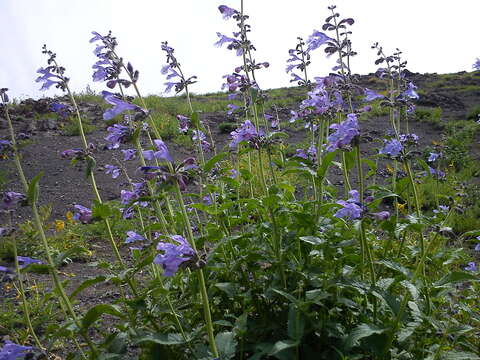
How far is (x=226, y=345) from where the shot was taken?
1949 millimetres

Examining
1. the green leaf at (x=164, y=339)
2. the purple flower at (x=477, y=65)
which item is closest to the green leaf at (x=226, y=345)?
the green leaf at (x=164, y=339)

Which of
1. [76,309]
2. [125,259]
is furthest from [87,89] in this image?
[76,309]

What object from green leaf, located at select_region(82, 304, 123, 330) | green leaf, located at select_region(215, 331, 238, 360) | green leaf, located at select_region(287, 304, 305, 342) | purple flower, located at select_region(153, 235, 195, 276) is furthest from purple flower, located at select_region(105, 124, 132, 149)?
green leaf, located at select_region(287, 304, 305, 342)

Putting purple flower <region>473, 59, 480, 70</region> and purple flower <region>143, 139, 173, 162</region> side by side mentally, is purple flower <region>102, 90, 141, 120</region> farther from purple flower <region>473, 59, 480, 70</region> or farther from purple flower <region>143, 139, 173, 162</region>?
purple flower <region>473, 59, 480, 70</region>

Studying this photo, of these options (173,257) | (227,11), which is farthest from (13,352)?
(227,11)

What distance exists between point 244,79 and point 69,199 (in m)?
6.10

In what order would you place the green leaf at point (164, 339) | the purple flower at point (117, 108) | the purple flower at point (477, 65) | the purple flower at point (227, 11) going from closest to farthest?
the green leaf at point (164, 339) < the purple flower at point (117, 108) < the purple flower at point (227, 11) < the purple flower at point (477, 65)

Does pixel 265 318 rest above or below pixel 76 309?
above

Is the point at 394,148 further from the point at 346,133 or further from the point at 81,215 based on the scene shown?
the point at 81,215

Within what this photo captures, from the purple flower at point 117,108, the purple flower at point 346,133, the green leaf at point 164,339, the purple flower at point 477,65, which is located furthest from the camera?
the purple flower at point 477,65

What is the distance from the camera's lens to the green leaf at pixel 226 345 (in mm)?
1900

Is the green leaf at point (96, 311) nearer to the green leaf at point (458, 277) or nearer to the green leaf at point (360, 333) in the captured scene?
the green leaf at point (360, 333)

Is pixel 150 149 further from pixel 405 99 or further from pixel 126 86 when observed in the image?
pixel 405 99

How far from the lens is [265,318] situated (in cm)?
244
